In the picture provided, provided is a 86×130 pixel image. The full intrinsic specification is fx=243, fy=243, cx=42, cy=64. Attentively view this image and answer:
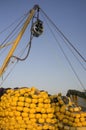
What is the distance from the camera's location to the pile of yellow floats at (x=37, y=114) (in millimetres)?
11305

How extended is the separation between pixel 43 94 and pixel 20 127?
1.92m

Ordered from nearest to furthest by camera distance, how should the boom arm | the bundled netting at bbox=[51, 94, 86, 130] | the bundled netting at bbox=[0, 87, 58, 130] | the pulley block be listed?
the bundled netting at bbox=[0, 87, 58, 130]
the bundled netting at bbox=[51, 94, 86, 130]
the pulley block
the boom arm

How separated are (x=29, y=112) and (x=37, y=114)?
1.27 feet

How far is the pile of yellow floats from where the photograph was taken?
11.3 m

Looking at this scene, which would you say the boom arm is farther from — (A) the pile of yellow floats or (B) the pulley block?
(A) the pile of yellow floats

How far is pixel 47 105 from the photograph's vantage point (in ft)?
38.1

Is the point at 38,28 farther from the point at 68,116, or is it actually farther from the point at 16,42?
the point at 68,116

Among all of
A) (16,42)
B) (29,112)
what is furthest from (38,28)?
(29,112)

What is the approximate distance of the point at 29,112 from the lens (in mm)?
11406

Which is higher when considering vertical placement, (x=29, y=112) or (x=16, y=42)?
(x=16, y=42)

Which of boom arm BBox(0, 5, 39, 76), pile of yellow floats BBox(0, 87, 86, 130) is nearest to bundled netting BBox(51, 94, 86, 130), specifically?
pile of yellow floats BBox(0, 87, 86, 130)

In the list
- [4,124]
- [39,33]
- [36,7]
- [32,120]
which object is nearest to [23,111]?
[32,120]

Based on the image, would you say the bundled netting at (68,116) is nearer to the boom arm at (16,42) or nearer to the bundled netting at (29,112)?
the bundled netting at (29,112)

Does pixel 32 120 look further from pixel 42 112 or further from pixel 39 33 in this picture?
pixel 39 33
